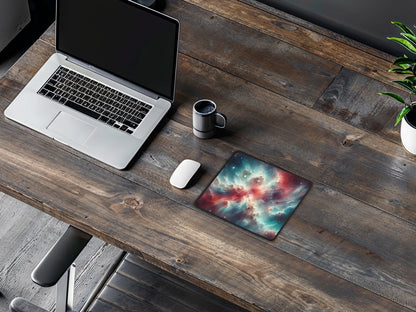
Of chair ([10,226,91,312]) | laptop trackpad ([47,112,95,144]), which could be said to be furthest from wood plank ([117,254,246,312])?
laptop trackpad ([47,112,95,144])

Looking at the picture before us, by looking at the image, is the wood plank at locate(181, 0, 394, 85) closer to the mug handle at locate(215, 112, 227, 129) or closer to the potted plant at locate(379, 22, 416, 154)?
the potted plant at locate(379, 22, 416, 154)

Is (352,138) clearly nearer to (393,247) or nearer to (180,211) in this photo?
(393,247)

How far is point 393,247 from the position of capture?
67.2 inches

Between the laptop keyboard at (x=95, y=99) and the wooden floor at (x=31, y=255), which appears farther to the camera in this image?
the wooden floor at (x=31, y=255)

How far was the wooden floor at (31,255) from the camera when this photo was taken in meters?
2.40

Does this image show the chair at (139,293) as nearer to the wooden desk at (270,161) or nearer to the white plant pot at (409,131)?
the wooden desk at (270,161)

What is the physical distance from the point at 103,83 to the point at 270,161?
20.9 inches

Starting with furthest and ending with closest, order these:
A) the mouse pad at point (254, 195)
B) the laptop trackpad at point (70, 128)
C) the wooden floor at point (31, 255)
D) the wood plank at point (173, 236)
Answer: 1. the wooden floor at point (31, 255)
2. the laptop trackpad at point (70, 128)
3. the mouse pad at point (254, 195)
4. the wood plank at point (173, 236)

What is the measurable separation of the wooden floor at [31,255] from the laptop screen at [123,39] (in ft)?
2.77

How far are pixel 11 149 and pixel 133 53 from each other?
16.9 inches

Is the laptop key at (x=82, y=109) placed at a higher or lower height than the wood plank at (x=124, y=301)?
higher

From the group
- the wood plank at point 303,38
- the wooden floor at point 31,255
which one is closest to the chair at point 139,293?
the wooden floor at point 31,255

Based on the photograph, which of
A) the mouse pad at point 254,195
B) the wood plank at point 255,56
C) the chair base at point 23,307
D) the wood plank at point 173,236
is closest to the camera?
the chair base at point 23,307

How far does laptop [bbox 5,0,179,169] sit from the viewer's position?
A: 1804 mm
